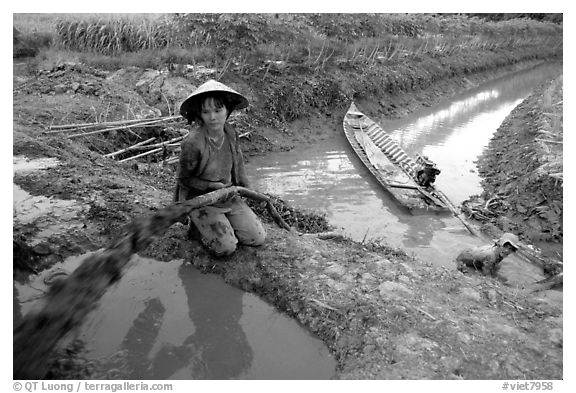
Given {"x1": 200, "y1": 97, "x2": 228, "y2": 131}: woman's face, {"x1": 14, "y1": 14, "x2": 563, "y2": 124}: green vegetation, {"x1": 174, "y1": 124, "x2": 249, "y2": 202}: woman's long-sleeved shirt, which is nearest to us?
{"x1": 200, "y1": 97, "x2": 228, "y2": 131}: woman's face

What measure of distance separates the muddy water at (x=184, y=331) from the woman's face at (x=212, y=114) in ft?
3.91

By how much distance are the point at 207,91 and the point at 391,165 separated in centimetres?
499

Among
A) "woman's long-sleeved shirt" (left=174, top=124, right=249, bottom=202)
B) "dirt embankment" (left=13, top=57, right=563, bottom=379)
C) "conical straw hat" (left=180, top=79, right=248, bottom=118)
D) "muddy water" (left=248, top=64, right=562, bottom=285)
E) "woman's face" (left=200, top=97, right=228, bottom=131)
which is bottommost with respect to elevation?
"muddy water" (left=248, top=64, right=562, bottom=285)

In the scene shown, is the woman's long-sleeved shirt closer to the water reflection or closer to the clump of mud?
the water reflection

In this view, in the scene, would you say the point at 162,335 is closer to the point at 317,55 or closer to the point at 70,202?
the point at 70,202

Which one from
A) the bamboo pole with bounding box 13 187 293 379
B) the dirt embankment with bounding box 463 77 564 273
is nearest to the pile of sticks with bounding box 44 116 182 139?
the bamboo pole with bounding box 13 187 293 379

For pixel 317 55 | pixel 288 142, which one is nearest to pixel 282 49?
pixel 317 55

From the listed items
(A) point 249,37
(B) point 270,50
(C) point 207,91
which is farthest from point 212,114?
(B) point 270,50

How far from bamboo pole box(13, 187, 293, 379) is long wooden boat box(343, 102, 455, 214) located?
3830mm

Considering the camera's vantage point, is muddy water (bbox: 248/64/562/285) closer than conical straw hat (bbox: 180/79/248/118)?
No

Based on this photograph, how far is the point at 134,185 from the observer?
459 centimetres

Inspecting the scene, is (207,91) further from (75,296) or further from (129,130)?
(129,130)

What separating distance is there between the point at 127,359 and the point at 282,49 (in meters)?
9.51

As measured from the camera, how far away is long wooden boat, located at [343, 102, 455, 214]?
5.82m
